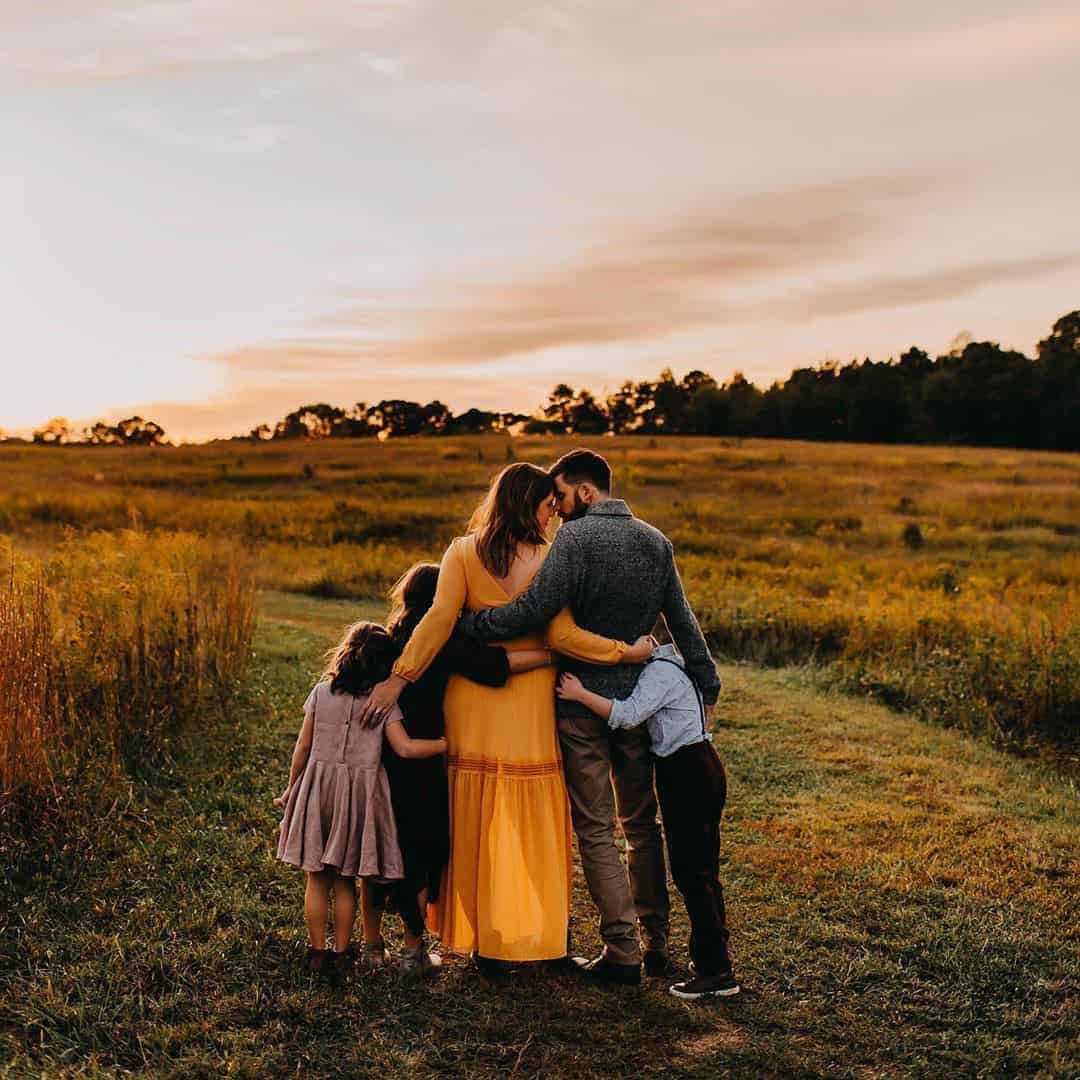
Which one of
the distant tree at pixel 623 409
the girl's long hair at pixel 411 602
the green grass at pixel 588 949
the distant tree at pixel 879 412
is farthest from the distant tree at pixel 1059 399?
the girl's long hair at pixel 411 602

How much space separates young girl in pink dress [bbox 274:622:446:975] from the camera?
4984 millimetres

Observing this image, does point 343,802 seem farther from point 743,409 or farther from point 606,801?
point 743,409

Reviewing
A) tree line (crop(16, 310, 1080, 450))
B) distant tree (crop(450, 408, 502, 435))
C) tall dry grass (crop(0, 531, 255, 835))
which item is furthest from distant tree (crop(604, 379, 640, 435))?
Result: tall dry grass (crop(0, 531, 255, 835))

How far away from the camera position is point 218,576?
1063 cm

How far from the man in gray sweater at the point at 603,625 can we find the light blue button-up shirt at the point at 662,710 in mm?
71

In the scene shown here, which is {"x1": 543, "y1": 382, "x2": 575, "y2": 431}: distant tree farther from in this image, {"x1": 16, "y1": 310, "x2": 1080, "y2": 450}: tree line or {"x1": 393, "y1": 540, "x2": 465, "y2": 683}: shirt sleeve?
{"x1": 393, "y1": 540, "x2": 465, "y2": 683}: shirt sleeve

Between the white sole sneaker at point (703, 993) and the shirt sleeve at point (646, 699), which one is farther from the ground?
the shirt sleeve at point (646, 699)

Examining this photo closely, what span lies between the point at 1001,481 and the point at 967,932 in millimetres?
43034

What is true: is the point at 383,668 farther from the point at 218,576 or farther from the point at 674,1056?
the point at 218,576

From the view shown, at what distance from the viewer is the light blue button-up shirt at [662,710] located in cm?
498

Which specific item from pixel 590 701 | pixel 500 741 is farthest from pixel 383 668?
pixel 590 701

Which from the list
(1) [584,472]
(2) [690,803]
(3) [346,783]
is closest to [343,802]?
(3) [346,783]

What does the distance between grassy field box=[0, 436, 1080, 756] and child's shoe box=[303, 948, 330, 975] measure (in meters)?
6.67

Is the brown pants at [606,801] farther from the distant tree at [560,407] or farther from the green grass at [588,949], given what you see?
the distant tree at [560,407]
